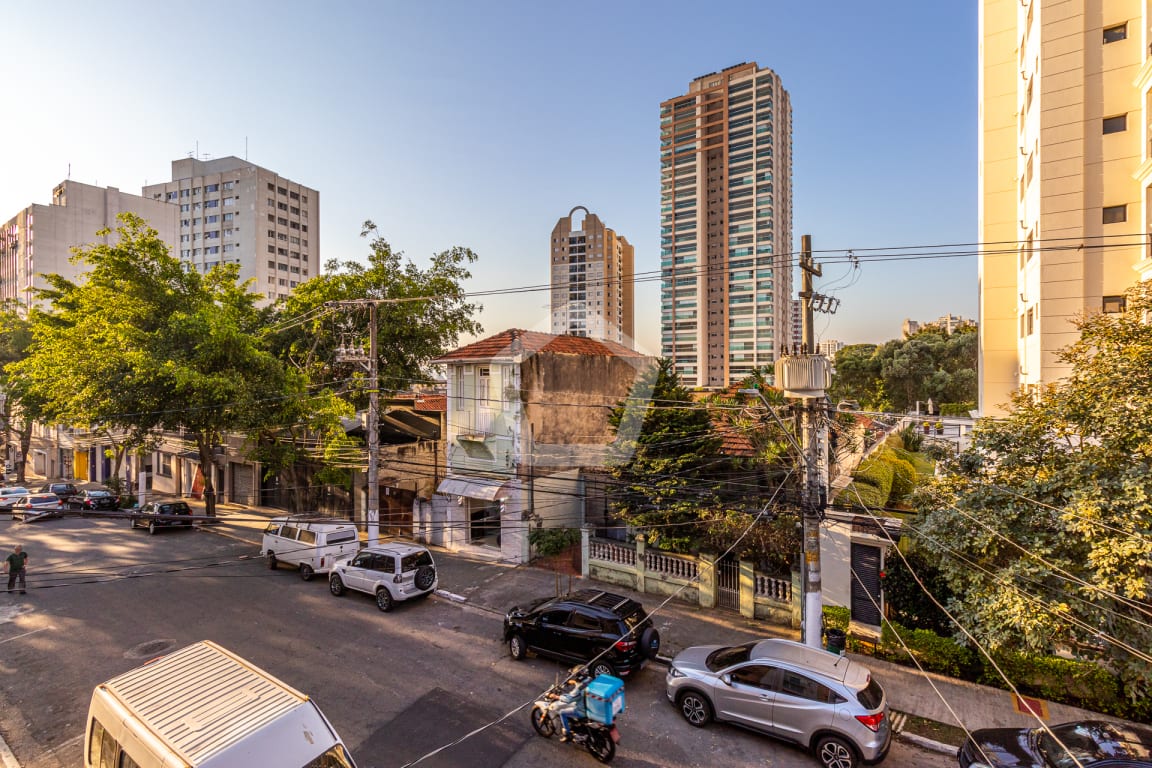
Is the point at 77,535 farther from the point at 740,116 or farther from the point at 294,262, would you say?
the point at 740,116

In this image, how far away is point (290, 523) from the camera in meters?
18.4

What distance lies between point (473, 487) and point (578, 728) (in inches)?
470

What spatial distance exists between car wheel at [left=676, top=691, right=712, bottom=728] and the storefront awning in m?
10.4

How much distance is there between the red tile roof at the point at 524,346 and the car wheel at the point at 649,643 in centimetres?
1076

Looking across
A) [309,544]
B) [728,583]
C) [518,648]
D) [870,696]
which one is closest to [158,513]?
[309,544]

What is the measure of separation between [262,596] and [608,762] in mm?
12207

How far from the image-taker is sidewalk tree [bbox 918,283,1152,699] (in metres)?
7.71

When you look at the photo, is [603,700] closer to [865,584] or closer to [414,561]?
[865,584]

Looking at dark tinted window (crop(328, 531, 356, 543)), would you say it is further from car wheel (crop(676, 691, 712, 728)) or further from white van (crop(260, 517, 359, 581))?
car wheel (crop(676, 691, 712, 728))

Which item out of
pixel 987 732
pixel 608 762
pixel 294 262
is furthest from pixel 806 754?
pixel 294 262

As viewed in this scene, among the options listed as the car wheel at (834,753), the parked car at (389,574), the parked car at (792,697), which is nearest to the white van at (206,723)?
the parked car at (792,697)

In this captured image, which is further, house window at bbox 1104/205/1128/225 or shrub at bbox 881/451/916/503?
house window at bbox 1104/205/1128/225

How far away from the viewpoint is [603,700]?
8016 millimetres

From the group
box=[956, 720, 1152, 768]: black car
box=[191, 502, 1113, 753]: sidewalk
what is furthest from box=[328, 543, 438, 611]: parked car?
box=[956, 720, 1152, 768]: black car
